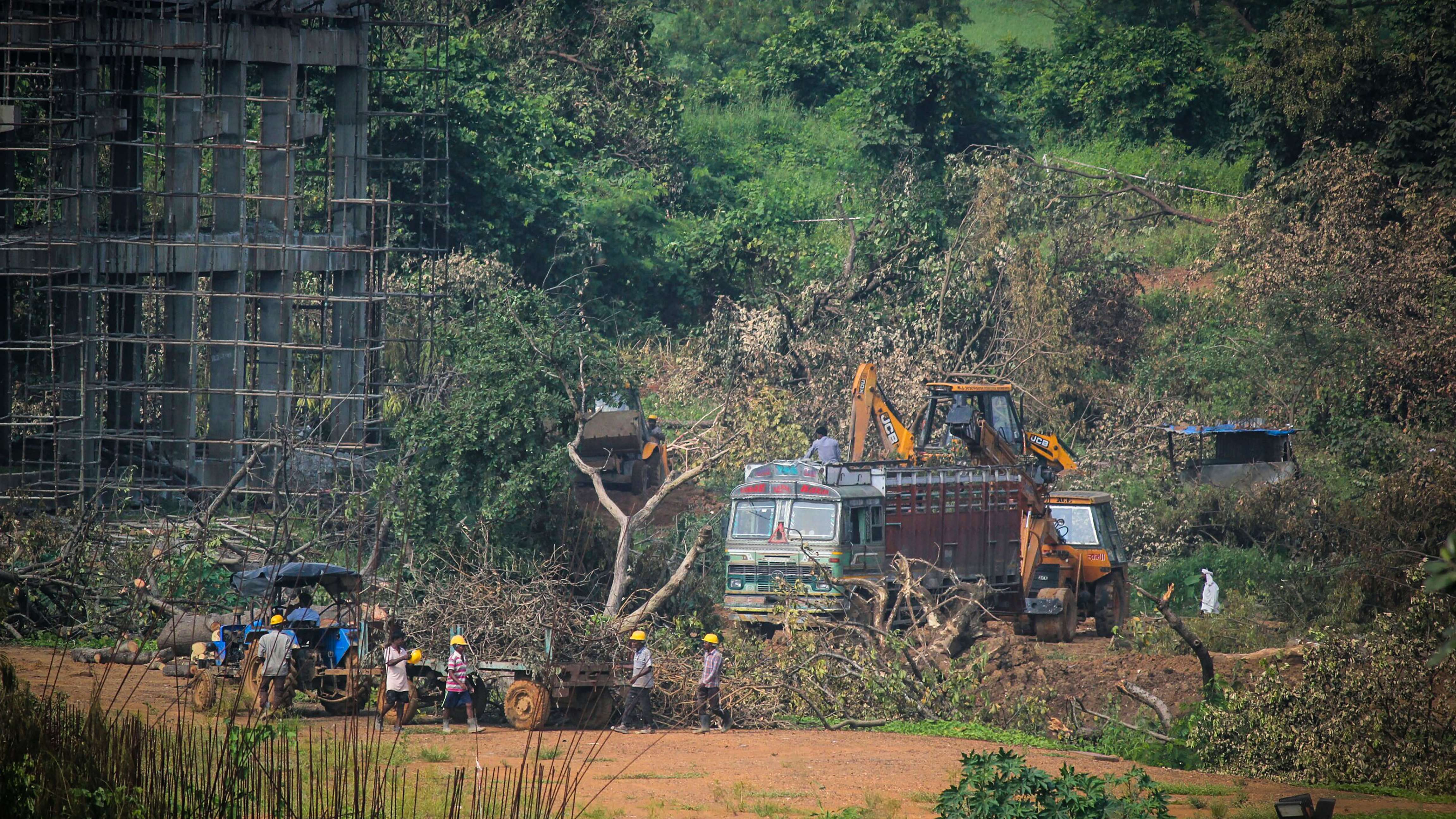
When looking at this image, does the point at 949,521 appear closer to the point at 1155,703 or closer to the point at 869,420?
the point at 869,420

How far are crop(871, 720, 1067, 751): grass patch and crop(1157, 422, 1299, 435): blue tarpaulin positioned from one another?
35.6 ft

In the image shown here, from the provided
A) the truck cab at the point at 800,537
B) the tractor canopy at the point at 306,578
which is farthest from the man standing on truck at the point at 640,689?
the tractor canopy at the point at 306,578

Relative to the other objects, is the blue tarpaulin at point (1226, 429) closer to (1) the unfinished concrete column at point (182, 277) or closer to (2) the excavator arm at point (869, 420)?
(2) the excavator arm at point (869, 420)

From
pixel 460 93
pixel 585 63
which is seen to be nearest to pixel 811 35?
pixel 585 63

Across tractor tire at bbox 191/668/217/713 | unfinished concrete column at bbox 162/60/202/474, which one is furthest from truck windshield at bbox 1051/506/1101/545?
unfinished concrete column at bbox 162/60/202/474

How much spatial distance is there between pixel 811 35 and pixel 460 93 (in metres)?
15.5

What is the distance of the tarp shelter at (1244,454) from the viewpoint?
2719 centimetres

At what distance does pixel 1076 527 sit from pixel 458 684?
449 inches

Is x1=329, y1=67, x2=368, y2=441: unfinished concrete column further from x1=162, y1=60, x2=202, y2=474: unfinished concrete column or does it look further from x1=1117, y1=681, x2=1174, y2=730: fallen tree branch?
x1=1117, y1=681, x2=1174, y2=730: fallen tree branch

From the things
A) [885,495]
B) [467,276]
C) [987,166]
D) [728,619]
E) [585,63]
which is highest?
[585,63]

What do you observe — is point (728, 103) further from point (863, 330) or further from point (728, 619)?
point (728, 619)

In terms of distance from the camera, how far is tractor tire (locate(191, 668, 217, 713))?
639 inches

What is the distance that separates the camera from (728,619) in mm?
21922

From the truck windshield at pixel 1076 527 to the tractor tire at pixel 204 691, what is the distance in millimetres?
13045
